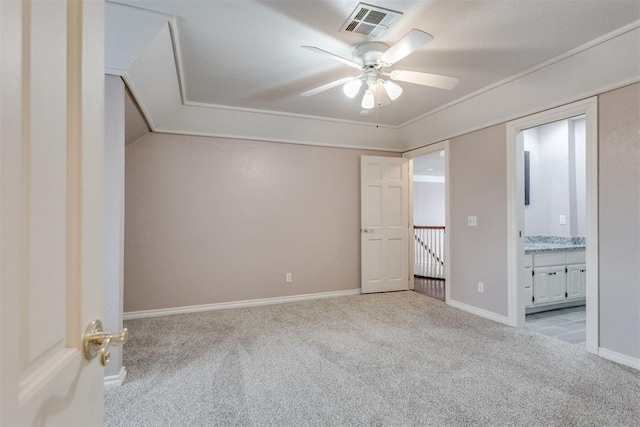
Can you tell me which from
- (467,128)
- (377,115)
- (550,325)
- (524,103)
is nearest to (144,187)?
(377,115)

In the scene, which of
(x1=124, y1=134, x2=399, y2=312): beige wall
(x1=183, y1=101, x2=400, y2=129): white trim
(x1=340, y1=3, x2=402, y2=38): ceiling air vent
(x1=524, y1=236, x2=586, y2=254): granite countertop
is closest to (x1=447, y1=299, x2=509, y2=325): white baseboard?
(x1=524, y1=236, x2=586, y2=254): granite countertop

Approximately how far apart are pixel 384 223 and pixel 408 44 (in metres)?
3.05

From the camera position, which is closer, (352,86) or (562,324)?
(352,86)

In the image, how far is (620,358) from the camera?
248 cm

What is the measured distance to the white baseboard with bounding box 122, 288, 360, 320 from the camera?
3703 millimetres

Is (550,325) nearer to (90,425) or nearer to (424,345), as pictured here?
(424,345)

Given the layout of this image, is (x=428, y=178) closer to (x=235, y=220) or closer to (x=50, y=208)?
(x=235, y=220)

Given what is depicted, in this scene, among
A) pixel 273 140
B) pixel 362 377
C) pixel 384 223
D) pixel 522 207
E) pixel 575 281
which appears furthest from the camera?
pixel 384 223

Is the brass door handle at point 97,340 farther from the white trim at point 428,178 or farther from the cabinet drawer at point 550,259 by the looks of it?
the white trim at point 428,178

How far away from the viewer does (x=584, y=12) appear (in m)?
2.11

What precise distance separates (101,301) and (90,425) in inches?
9.9

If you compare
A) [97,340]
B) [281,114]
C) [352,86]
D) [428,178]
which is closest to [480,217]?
[352,86]

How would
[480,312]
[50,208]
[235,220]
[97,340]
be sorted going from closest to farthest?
[50,208]
[97,340]
[480,312]
[235,220]

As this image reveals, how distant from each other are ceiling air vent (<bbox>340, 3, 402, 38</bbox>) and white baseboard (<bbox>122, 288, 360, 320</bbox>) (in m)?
3.22
